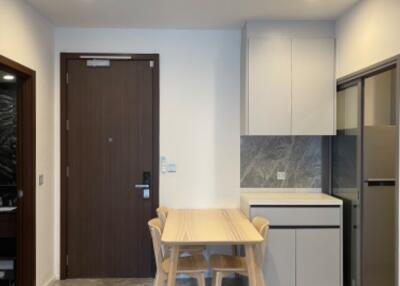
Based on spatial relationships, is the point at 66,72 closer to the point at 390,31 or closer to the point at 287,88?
the point at 287,88

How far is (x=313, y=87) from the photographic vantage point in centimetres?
381

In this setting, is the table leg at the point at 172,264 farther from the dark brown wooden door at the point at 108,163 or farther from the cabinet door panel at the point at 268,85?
the cabinet door panel at the point at 268,85

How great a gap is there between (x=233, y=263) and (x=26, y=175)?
201cm

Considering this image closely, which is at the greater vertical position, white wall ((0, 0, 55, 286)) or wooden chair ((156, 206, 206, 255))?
white wall ((0, 0, 55, 286))

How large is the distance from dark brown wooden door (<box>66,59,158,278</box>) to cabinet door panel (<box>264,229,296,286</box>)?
1.34 meters

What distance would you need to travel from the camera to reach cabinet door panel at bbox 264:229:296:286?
11.8ft

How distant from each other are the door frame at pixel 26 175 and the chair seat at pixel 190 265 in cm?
131

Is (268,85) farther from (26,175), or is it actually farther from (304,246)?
(26,175)

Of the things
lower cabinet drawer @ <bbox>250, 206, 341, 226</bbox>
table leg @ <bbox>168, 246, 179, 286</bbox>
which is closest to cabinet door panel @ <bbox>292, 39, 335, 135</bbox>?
lower cabinet drawer @ <bbox>250, 206, 341, 226</bbox>

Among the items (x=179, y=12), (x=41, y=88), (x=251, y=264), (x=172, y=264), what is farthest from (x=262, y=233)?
(x=41, y=88)

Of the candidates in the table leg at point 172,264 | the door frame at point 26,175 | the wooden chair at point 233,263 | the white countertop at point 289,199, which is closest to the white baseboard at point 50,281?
the door frame at point 26,175

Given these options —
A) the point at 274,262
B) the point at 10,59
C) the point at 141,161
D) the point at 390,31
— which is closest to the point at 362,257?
the point at 274,262

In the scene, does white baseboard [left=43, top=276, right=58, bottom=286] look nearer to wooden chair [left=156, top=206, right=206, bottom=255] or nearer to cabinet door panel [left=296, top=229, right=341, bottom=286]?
wooden chair [left=156, top=206, right=206, bottom=255]

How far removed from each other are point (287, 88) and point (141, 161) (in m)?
1.72
